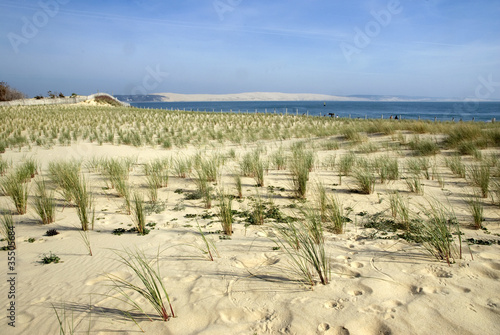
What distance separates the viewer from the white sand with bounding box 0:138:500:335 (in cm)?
217

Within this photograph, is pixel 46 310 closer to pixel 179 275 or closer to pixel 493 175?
pixel 179 275

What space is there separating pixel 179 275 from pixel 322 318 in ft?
4.60

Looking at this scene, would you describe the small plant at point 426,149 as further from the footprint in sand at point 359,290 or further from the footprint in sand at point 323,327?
the footprint in sand at point 323,327

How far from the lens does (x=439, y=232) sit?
3043 mm

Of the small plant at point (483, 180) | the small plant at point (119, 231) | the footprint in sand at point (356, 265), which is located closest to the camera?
the footprint in sand at point (356, 265)

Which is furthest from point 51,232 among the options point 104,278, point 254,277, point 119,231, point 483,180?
point 483,180

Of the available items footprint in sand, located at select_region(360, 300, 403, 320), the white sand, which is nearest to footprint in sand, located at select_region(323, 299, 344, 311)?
the white sand

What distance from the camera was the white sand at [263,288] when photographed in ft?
7.12

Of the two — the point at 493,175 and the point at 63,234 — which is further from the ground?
the point at 493,175

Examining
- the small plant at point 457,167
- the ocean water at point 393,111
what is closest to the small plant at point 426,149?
the small plant at point 457,167

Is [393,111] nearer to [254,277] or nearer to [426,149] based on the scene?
[426,149]

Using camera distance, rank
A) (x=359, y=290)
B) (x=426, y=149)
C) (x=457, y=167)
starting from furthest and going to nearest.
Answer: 1. (x=426, y=149)
2. (x=457, y=167)
3. (x=359, y=290)

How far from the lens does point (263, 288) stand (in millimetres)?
2629

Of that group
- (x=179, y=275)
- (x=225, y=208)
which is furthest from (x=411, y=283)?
(x=225, y=208)
